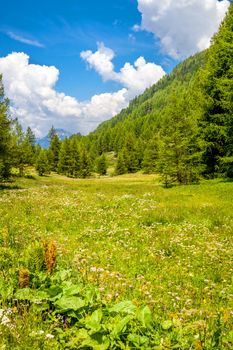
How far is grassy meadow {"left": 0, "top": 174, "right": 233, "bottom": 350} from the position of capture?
4.03m

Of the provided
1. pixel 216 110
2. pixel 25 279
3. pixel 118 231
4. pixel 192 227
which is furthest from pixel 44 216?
pixel 216 110

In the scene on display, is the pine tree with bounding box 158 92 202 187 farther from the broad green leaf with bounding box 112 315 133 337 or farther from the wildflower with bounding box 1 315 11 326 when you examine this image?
the wildflower with bounding box 1 315 11 326

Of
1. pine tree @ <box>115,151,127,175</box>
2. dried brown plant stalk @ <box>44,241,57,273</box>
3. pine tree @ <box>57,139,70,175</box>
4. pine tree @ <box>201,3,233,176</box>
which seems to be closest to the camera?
dried brown plant stalk @ <box>44,241,57,273</box>

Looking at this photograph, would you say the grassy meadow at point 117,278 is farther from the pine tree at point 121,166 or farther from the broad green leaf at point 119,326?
the pine tree at point 121,166

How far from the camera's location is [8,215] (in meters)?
15.1

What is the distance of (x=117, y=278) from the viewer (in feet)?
24.4

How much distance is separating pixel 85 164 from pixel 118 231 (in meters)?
89.3

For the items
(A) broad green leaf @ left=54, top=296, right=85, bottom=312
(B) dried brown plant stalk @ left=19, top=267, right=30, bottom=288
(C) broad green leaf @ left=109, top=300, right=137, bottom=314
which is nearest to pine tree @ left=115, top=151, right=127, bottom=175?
(B) dried brown plant stalk @ left=19, top=267, right=30, bottom=288

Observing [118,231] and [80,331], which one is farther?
[118,231]

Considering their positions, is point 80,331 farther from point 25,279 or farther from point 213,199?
point 213,199

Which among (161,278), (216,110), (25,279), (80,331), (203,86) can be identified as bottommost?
(161,278)

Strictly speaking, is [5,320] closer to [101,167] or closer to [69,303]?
[69,303]

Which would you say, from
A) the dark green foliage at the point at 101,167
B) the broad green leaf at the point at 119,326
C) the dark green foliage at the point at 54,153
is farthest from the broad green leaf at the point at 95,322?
the dark green foliage at the point at 101,167

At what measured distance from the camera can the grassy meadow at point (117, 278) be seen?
4031 millimetres
